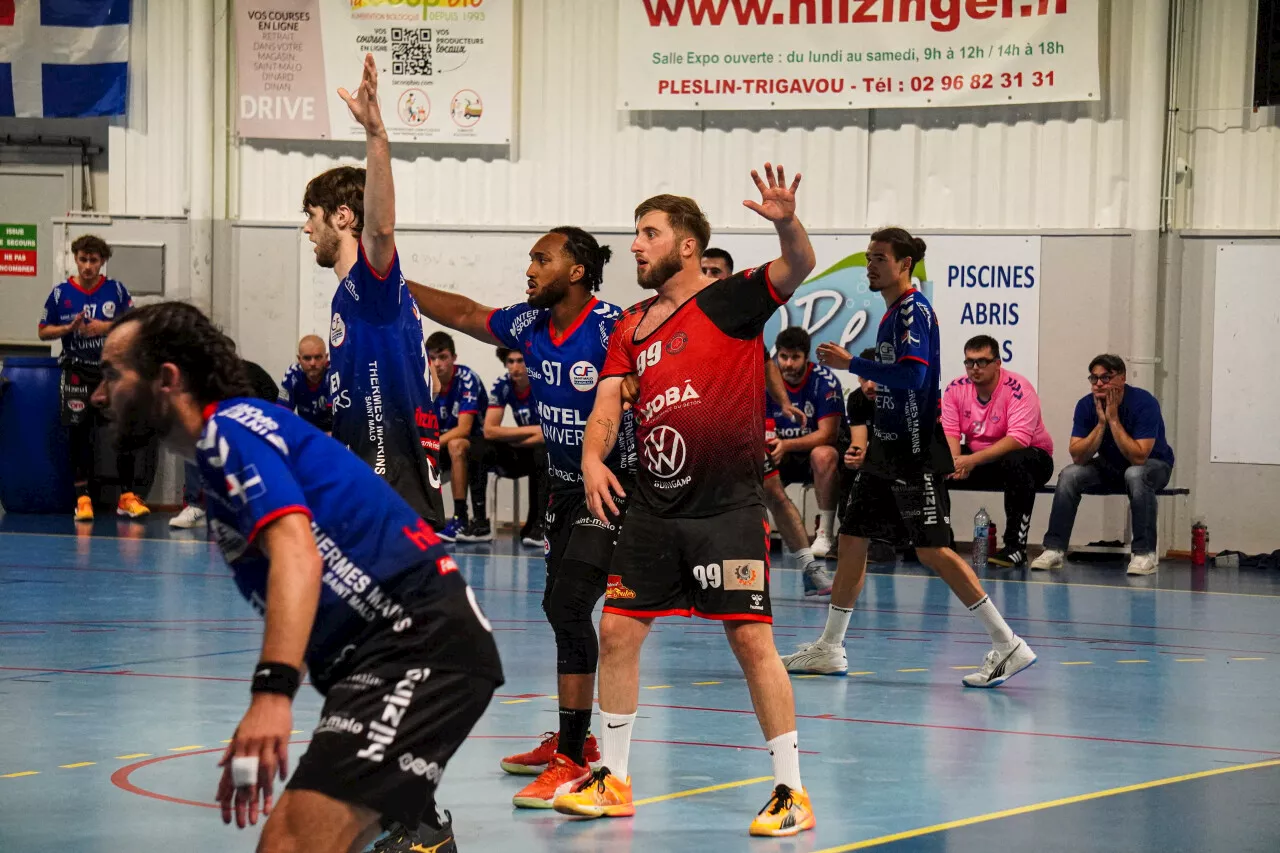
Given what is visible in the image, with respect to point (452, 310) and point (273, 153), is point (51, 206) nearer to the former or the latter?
point (273, 153)

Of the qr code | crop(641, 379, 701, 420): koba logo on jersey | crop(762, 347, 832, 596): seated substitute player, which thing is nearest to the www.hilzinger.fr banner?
the qr code

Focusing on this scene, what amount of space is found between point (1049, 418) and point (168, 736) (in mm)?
10026

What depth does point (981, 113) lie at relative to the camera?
14992 millimetres

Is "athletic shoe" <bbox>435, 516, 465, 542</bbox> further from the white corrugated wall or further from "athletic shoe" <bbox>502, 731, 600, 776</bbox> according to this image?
"athletic shoe" <bbox>502, 731, 600, 776</bbox>

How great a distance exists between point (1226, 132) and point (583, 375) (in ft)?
33.2

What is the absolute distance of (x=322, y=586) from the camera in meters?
3.29

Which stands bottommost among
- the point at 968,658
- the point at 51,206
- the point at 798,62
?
the point at 968,658

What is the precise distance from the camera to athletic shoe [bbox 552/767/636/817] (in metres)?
5.32

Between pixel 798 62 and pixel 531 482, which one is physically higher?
pixel 798 62

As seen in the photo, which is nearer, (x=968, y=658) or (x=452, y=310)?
(x=452, y=310)

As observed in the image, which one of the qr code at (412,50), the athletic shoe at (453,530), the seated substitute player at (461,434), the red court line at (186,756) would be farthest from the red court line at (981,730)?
the qr code at (412,50)

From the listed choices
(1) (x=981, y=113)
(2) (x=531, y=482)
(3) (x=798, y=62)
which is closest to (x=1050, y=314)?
(1) (x=981, y=113)

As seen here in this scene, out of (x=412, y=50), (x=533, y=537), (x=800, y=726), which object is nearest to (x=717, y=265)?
(x=800, y=726)

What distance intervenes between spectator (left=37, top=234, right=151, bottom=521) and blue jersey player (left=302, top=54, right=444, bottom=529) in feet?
33.0
